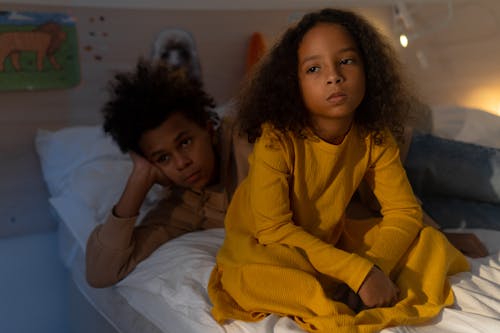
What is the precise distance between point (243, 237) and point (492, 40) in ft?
5.93

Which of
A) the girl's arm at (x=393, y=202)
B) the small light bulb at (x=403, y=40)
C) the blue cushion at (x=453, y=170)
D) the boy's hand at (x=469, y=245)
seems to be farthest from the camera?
the small light bulb at (x=403, y=40)

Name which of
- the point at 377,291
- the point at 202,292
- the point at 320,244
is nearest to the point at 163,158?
the point at 202,292

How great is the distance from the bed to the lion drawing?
209 millimetres

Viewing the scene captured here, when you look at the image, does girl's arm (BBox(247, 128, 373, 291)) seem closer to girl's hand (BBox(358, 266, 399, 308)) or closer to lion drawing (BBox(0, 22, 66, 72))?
girl's hand (BBox(358, 266, 399, 308))

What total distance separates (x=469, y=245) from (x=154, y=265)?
60cm

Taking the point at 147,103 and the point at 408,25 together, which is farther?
the point at 408,25

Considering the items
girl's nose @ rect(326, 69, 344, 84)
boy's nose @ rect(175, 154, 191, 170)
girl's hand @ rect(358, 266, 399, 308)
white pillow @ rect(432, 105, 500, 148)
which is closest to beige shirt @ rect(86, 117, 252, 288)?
boy's nose @ rect(175, 154, 191, 170)

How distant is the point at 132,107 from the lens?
1137mm

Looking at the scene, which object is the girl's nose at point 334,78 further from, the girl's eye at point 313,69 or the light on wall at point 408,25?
the light on wall at point 408,25

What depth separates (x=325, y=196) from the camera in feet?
3.03

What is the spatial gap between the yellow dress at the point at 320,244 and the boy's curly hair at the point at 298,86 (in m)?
0.03

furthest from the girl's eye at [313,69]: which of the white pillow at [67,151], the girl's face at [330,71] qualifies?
the white pillow at [67,151]

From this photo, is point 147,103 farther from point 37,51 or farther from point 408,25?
point 408,25

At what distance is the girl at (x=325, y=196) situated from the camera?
2.64ft
